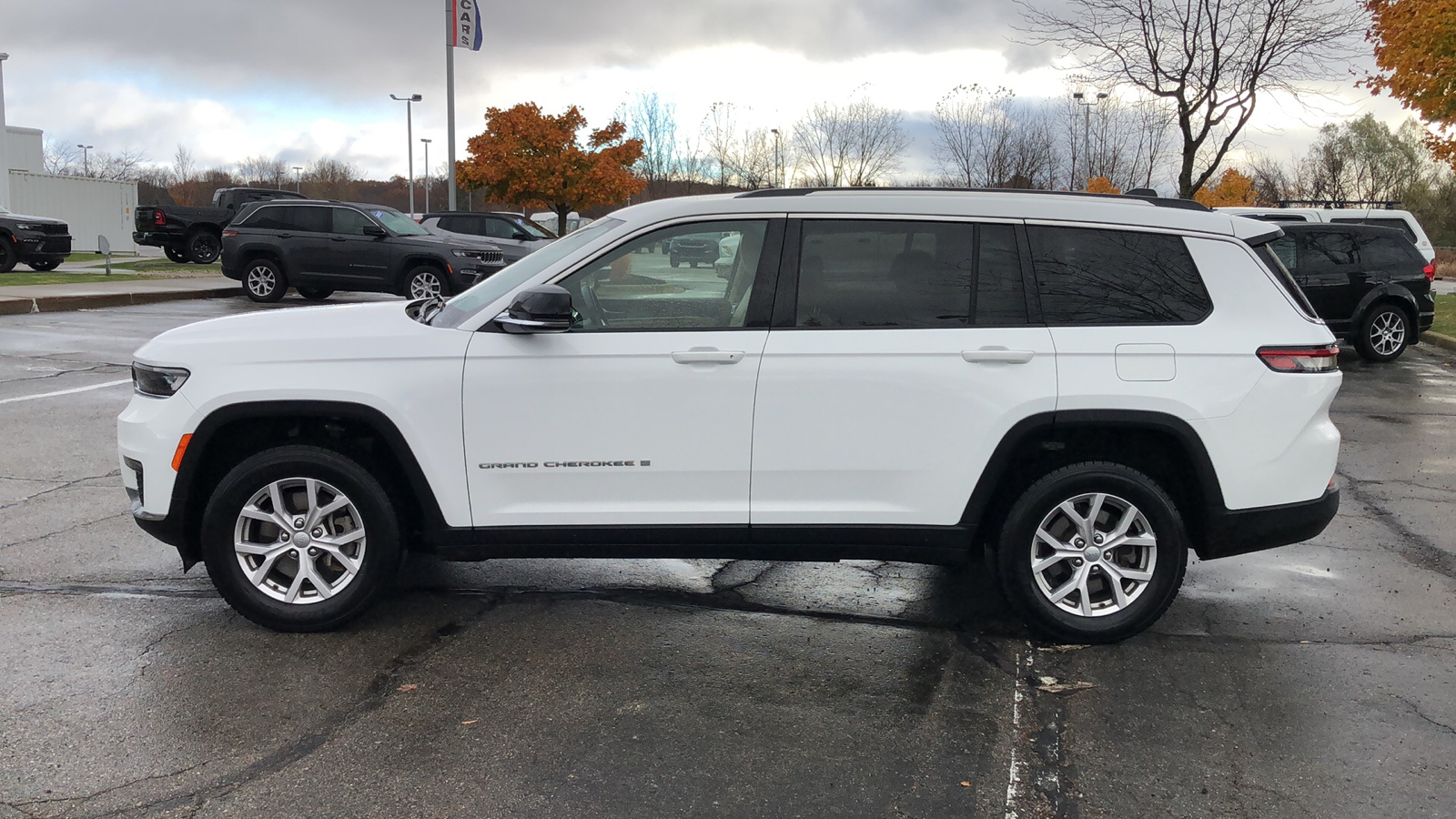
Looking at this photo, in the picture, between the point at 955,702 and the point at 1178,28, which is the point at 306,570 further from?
the point at 1178,28

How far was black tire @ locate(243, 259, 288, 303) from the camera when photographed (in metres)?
18.6

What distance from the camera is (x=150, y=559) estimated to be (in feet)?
17.5

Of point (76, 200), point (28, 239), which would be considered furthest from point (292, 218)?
point (76, 200)

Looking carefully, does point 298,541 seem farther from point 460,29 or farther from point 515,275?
point 460,29

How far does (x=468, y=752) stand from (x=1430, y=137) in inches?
823

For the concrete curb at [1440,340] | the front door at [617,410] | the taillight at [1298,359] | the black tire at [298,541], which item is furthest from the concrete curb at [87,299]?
the concrete curb at [1440,340]

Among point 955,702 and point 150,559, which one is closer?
point 955,702

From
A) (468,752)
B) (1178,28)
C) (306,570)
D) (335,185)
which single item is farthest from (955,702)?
(335,185)

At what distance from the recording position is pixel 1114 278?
4406 millimetres

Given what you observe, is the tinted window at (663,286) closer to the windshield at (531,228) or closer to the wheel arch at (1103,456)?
the wheel arch at (1103,456)

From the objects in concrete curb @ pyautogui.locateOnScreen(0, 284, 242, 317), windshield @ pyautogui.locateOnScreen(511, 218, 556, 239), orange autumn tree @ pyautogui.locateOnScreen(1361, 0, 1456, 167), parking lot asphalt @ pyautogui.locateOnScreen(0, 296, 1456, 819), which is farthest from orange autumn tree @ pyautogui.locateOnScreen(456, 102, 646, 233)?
parking lot asphalt @ pyautogui.locateOnScreen(0, 296, 1456, 819)

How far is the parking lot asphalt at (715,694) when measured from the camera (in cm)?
325

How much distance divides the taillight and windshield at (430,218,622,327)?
2.62 metres

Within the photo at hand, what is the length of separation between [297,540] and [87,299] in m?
15.6
